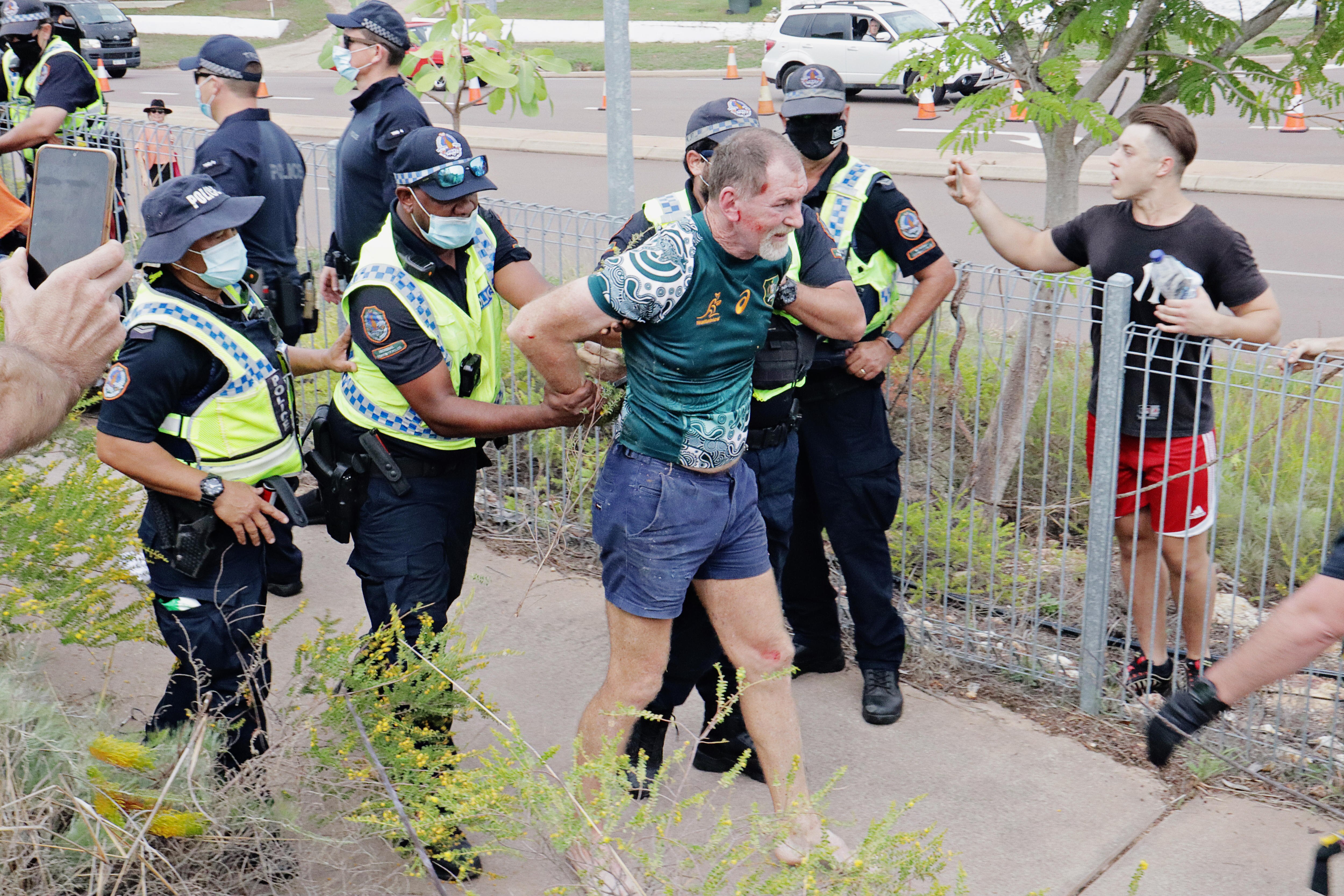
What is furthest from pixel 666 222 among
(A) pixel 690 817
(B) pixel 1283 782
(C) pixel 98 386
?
(C) pixel 98 386

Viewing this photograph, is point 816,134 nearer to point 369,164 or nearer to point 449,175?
point 449,175

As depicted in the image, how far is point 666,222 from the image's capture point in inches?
141

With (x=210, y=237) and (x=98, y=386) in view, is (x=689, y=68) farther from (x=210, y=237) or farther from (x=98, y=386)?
(x=210, y=237)

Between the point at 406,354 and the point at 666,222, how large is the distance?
0.85m

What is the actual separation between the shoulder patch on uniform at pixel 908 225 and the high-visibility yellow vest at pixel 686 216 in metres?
0.65

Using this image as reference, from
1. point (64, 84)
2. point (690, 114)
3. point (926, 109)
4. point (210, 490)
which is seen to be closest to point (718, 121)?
point (210, 490)

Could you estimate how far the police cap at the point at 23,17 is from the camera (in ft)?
24.7

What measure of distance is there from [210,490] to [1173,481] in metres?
3.10

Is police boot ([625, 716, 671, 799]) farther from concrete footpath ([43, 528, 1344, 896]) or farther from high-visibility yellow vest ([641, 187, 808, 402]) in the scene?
A: high-visibility yellow vest ([641, 187, 808, 402])

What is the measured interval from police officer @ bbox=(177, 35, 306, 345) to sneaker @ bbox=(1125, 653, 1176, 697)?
146 inches

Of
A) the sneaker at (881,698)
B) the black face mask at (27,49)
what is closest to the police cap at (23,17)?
the black face mask at (27,49)

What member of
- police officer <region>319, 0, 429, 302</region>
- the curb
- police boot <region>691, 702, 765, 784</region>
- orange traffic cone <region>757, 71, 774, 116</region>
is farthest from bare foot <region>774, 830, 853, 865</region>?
orange traffic cone <region>757, 71, 774, 116</region>

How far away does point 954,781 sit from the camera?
3.99 meters

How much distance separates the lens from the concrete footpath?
3.53 meters
